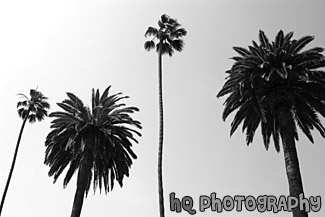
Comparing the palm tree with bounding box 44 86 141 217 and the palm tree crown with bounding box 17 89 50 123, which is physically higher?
the palm tree crown with bounding box 17 89 50 123

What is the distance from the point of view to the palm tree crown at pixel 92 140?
3122 centimetres

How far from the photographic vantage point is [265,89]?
26.1m

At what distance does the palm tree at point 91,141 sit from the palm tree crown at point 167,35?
8.97 m

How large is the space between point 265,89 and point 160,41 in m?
15.9

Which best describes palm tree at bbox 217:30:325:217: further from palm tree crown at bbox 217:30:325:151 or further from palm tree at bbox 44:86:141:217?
palm tree at bbox 44:86:141:217

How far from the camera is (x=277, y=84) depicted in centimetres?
2592

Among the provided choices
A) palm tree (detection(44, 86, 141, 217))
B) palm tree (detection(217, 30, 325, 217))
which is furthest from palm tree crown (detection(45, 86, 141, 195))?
palm tree (detection(217, 30, 325, 217))

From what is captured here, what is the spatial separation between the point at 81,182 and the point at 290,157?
1573 cm

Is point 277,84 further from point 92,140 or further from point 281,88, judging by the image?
point 92,140

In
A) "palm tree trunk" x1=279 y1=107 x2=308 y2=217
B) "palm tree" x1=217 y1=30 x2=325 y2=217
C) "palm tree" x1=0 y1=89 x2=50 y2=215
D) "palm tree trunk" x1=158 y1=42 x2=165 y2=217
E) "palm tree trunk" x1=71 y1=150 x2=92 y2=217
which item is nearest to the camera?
"palm tree trunk" x1=279 y1=107 x2=308 y2=217

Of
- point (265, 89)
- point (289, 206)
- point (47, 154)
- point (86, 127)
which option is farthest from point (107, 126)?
point (289, 206)

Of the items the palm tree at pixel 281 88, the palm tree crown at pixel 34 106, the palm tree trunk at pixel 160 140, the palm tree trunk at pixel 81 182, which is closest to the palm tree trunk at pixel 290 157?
the palm tree at pixel 281 88

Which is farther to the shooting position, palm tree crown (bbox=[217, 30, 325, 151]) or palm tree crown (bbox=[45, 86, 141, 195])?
palm tree crown (bbox=[45, 86, 141, 195])

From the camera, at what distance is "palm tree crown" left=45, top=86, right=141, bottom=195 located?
102 ft
